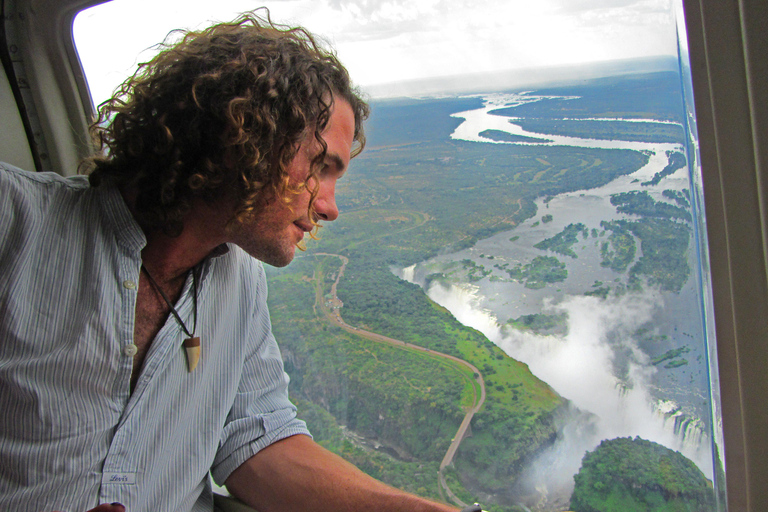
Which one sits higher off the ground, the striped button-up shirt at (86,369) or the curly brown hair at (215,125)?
the curly brown hair at (215,125)

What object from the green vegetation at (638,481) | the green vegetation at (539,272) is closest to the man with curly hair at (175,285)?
the green vegetation at (638,481)

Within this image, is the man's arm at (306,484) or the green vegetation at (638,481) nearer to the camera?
the green vegetation at (638,481)

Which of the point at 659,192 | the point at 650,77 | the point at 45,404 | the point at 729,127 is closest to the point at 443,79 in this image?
the point at 650,77

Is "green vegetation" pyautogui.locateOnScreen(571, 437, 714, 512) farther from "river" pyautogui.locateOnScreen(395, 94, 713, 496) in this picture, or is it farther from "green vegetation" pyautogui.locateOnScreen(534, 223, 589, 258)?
"green vegetation" pyautogui.locateOnScreen(534, 223, 589, 258)

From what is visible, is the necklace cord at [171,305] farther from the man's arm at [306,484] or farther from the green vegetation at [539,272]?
the green vegetation at [539,272]

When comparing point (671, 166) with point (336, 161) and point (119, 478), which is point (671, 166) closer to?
point (336, 161)

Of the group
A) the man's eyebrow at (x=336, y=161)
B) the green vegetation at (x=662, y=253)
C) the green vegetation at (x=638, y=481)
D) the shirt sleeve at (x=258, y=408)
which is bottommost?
the green vegetation at (x=638, y=481)

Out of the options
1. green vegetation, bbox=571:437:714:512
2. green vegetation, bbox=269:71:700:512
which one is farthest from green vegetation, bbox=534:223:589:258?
green vegetation, bbox=571:437:714:512
